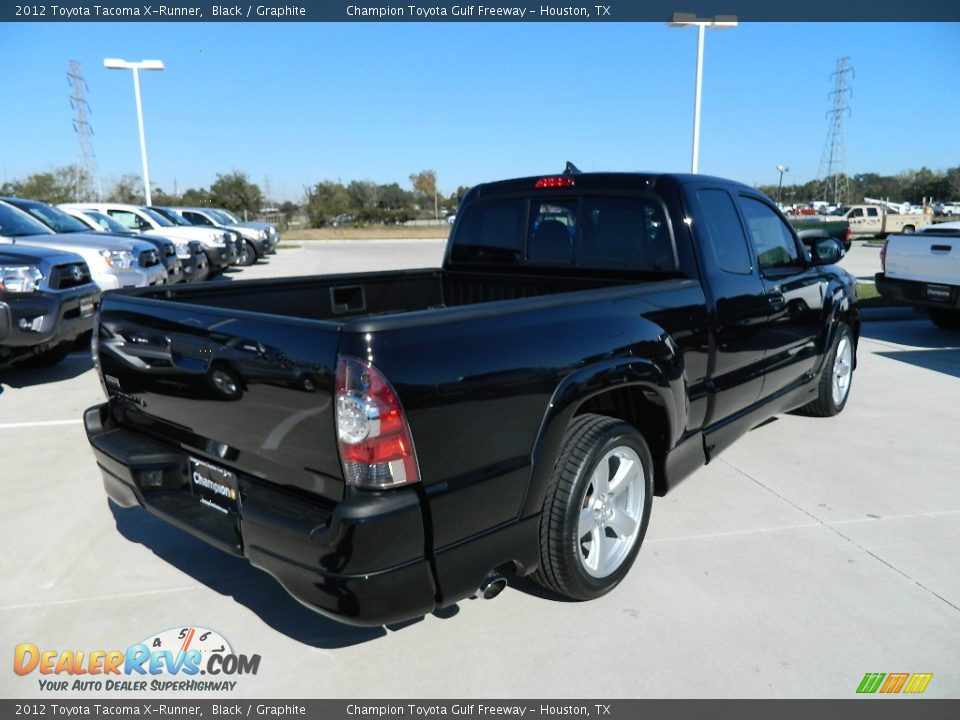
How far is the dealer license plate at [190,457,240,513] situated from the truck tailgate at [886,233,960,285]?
8.84m

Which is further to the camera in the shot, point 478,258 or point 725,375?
point 478,258

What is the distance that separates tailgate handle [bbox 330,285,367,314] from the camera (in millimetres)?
4211

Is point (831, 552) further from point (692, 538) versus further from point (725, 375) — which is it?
point (725, 375)

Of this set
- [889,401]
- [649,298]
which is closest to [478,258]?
[649,298]

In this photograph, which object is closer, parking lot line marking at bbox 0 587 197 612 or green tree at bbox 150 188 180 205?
parking lot line marking at bbox 0 587 197 612

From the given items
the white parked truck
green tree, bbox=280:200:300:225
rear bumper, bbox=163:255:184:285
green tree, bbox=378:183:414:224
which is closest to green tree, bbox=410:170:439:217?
green tree, bbox=378:183:414:224

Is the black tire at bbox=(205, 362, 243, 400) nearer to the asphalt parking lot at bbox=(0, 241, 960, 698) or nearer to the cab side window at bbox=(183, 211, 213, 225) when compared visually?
the asphalt parking lot at bbox=(0, 241, 960, 698)

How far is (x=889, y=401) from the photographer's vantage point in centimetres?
A: 630

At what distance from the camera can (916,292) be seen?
8.75m

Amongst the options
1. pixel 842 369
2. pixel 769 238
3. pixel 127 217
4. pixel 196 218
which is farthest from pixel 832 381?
pixel 196 218

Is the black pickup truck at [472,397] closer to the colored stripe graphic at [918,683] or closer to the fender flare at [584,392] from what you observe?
the fender flare at [584,392]
